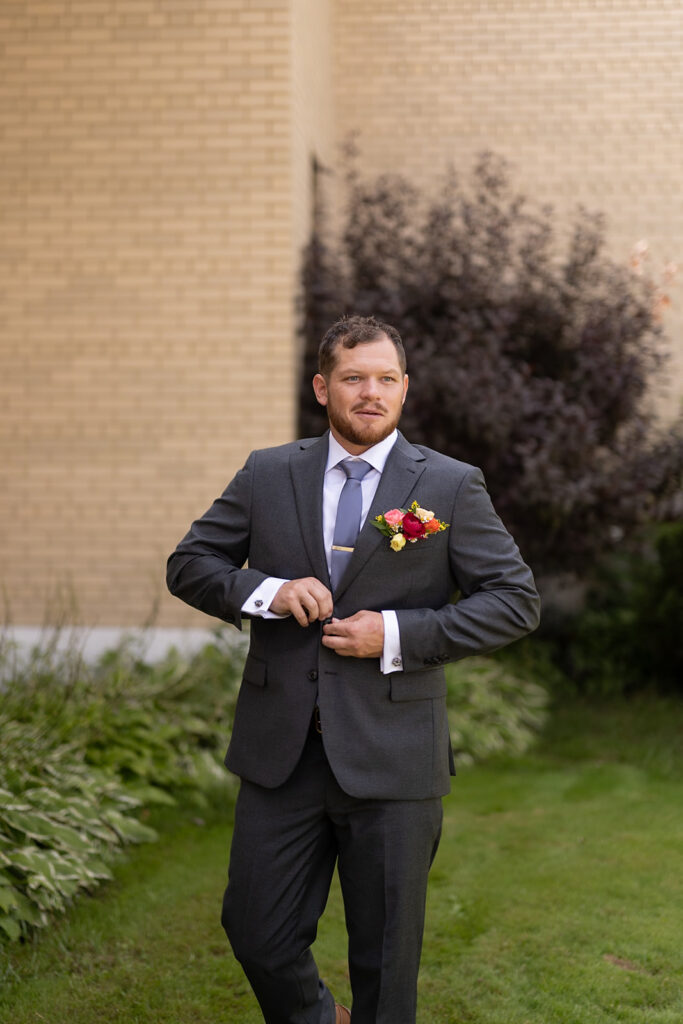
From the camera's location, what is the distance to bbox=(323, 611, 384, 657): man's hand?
2.64 metres

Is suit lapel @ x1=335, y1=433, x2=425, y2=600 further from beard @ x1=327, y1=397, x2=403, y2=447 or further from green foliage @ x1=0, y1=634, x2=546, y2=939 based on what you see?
green foliage @ x1=0, y1=634, x2=546, y2=939

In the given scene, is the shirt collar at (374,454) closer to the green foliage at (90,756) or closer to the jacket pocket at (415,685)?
the jacket pocket at (415,685)

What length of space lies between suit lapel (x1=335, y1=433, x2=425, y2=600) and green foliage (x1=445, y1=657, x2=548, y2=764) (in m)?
4.09

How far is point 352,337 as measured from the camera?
2.82 m

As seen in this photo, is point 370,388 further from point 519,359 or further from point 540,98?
point 540,98

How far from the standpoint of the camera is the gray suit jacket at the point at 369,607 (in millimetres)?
2701

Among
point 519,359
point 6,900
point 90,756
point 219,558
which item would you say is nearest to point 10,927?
point 6,900

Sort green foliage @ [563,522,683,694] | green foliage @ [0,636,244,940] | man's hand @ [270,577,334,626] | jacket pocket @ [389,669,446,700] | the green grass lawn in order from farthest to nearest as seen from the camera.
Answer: green foliage @ [563,522,683,694] < green foliage @ [0,636,244,940] < the green grass lawn < jacket pocket @ [389,669,446,700] < man's hand @ [270,577,334,626]

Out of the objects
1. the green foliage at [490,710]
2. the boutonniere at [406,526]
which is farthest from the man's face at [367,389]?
the green foliage at [490,710]

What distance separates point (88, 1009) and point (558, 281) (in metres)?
6.04

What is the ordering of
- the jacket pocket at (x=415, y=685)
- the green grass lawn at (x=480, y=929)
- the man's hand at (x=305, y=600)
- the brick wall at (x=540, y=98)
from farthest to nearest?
the brick wall at (x=540, y=98), the green grass lawn at (x=480, y=929), the jacket pocket at (x=415, y=685), the man's hand at (x=305, y=600)

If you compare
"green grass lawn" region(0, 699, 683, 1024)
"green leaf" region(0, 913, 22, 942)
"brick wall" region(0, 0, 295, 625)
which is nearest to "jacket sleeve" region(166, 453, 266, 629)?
"green grass lawn" region(0, 699, 683, 1024)

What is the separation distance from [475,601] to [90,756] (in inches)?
125

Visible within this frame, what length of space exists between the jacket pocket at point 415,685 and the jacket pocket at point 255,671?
356mm
